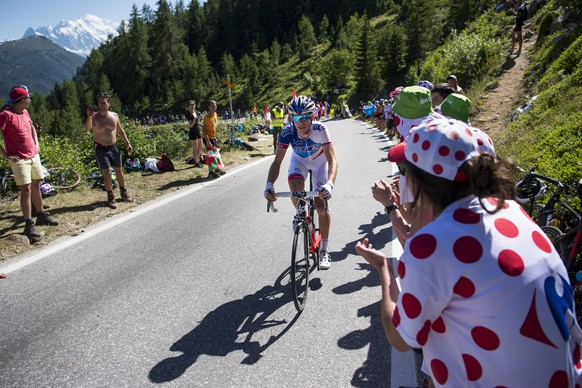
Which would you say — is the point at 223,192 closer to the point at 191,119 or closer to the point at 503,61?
the point at 191,119

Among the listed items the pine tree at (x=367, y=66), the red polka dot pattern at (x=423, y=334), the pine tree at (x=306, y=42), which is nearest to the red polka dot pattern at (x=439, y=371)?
the red polka dot pattern at (x=423, y=334)

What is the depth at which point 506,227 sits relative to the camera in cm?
141

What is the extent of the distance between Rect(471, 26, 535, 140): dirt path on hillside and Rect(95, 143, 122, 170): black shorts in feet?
31.0

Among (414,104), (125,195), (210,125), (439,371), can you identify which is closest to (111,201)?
(125,195)

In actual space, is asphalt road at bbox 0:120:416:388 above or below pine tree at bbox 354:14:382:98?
below

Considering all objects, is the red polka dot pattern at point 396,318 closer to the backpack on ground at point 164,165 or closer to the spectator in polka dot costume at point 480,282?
Result: the spectator in polka dot costume at point 480,282

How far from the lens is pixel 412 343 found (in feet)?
4.90

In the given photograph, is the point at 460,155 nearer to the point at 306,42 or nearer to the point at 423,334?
the point at 423,334

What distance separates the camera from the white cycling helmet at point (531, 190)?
167 inches

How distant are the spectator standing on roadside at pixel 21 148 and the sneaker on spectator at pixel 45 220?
0.39m

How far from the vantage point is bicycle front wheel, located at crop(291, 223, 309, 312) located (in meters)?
3.99

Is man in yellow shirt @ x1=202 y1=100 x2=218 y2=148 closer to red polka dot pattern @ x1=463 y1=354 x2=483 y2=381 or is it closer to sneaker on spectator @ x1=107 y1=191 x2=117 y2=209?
sneaker on spectator @ x1=107 y1=191 x2=117 y2=209

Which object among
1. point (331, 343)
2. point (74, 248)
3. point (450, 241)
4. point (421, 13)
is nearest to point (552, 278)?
point (450, 241)

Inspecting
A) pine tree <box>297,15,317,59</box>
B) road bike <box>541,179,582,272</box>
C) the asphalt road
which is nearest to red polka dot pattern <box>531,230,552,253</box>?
the asphalt road
